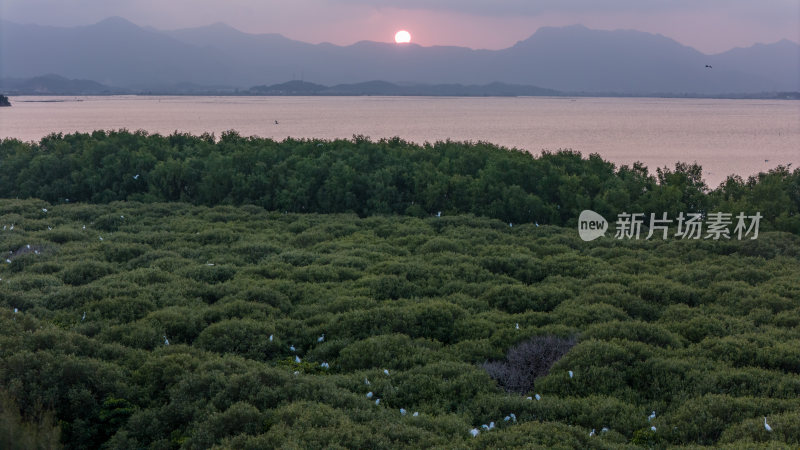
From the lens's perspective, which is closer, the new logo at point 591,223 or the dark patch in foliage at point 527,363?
the dark patch in foliage at point 527,363

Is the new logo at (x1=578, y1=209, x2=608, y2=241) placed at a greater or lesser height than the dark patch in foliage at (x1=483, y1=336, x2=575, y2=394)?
greater

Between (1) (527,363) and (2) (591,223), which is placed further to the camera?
(2) (591,223)

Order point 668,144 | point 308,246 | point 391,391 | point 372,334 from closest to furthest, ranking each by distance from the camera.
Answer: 1. point 391,391
2. point 372,334
3. point 308,246
4. point 668,144

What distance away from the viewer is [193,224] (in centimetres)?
1409

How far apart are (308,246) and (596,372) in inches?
278

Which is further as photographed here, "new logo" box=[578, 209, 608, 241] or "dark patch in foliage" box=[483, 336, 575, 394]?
"new logo" box=[578, 209, 608, 241]

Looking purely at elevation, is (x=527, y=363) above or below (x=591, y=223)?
below

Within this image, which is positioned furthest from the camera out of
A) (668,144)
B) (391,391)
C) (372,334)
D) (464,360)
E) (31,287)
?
(668,144)

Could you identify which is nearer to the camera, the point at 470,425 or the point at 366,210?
the point at 470,425

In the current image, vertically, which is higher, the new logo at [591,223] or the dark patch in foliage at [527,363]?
the new logo at [591,223]

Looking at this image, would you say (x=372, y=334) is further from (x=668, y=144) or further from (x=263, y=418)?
(x=668, y=144)

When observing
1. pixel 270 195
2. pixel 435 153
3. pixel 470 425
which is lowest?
pixel 470 425

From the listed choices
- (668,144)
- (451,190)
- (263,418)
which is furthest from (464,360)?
(668,144)

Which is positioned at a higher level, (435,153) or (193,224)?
(435,153)
